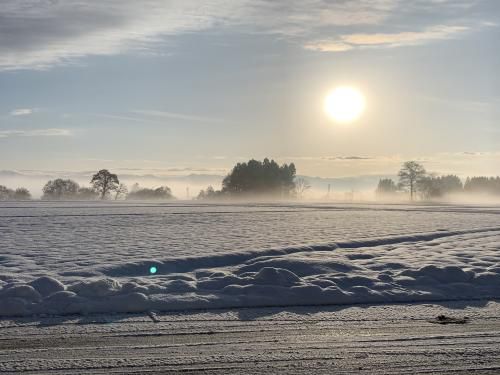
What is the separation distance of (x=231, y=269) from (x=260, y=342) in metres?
5.05

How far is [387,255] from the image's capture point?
1410 cm

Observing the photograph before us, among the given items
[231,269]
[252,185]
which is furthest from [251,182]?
[231,269]

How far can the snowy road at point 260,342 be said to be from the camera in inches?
230

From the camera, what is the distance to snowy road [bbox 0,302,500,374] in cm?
584

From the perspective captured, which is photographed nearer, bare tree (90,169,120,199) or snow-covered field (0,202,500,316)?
snow-covered field (0,202,500,316)

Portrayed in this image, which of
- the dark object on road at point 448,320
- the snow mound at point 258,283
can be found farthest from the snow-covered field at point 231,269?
the dark object on road at point 448,320

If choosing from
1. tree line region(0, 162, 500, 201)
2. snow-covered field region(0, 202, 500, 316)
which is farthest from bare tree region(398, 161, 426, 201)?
snow-covered field region(0, 202, 500, 316)

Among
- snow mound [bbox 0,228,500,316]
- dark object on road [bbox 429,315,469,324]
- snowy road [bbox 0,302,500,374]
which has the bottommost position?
snowy road [bbox 0,302,500,374]

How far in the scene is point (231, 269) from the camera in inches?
464

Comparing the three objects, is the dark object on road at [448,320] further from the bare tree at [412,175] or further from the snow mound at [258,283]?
the bare tree at [412,175]

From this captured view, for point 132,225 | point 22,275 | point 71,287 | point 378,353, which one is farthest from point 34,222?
point 378,353

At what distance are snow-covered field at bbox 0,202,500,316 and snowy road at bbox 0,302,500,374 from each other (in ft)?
2.17

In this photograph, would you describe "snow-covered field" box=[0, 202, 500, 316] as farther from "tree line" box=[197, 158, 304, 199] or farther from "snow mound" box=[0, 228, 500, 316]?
"tree line" box=[197, 158, 304, 199]

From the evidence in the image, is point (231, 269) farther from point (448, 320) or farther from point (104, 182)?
point (104, 182)
